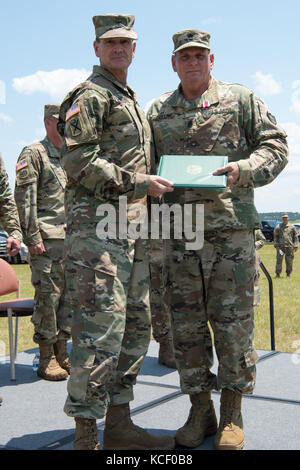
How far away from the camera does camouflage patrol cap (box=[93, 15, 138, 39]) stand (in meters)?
2.87

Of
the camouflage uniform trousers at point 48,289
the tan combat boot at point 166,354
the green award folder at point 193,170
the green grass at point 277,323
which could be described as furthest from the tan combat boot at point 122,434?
the green grass at point 277,323

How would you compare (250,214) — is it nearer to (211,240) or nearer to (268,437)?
(211,240)

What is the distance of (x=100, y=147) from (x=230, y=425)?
64.1 inches

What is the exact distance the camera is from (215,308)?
315 centimetres

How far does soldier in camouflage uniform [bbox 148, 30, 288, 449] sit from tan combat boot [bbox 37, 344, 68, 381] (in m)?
1.70

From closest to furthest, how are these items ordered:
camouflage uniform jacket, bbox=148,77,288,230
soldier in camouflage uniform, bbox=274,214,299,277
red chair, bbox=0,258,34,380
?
camouflage uniform jacket, bbox=148,77,288,230
red chair, bbox=0,258,34,380
soldier in camouflage uniform, bbox=274,214,299,277

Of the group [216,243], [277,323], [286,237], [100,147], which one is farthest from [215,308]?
[286,237]

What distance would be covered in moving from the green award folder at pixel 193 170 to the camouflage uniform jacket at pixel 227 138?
0.72ft

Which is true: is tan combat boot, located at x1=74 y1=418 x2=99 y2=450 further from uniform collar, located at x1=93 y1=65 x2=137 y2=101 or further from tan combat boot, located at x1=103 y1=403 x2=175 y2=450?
uniform collar, located at x1=93 y1=65 x2=137 y2=101

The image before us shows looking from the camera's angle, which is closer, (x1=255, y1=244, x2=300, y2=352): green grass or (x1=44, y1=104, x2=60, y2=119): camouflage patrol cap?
(x1=44, y1=104, x2=60, y2=119): camouflage patrol cap

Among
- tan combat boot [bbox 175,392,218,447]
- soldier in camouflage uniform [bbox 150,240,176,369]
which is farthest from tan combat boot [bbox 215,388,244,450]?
soldier in camouflage uniform [bbox 150,240,176,369]

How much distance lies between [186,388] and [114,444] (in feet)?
1.62

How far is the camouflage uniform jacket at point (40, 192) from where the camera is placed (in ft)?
15.2

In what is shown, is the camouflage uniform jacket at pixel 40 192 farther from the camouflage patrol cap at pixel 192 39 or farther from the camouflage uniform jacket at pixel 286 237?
the camouflage uniform jacket at pixel 286 237
